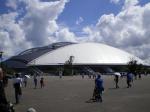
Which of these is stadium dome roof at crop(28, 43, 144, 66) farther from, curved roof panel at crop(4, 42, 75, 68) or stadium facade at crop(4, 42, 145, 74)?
curved roof panel at crop(4, 42, 75, 68)

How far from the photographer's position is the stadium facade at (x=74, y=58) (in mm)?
138375

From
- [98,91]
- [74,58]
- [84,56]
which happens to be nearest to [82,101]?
[98,91]

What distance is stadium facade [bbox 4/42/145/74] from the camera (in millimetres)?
138375

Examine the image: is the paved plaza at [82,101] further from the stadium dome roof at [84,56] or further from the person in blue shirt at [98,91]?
the stadium dome roof at [84,56]

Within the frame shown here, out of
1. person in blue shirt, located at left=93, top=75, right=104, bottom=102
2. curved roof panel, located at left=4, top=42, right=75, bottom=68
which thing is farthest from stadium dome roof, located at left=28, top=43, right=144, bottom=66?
person in blue shirt, located at left=93, top=75, right=104, bottom=102

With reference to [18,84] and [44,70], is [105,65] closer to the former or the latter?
[44,70]

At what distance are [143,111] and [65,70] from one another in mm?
109300

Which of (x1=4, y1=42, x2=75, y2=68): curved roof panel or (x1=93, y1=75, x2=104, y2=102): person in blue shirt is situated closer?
(x1=93, y1=75, x2=104, y2=102): person in blue shirt

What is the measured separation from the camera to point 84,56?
143625mm

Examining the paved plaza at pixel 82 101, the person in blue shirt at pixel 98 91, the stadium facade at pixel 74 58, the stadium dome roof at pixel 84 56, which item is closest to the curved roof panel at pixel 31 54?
the stadium facade at pixel 74 58

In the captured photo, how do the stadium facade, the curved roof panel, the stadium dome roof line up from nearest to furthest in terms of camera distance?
the stadium facade → the stadium dome roof → the curved roof panel

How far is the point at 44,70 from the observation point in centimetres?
13950

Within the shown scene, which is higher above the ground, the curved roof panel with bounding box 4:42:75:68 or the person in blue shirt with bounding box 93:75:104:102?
the curved roof panel with bounding box 4:42:75:68

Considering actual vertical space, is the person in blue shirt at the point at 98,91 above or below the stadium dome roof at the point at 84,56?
below
